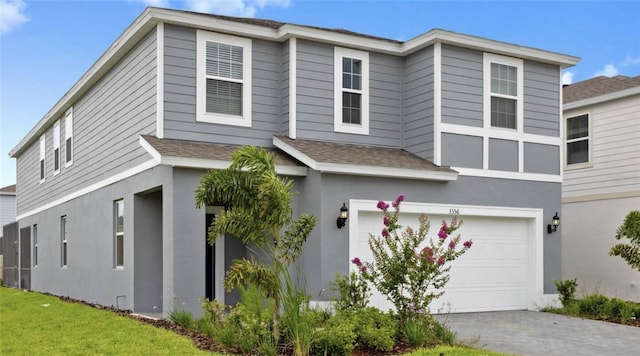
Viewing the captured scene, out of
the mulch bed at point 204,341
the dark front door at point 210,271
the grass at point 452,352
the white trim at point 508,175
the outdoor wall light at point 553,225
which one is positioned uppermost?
the white trim at point 508,175

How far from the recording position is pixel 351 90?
15.5m

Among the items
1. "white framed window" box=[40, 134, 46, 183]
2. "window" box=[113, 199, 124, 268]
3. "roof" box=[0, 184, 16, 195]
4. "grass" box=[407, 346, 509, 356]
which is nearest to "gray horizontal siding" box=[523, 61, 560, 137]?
"grass" box=[407, 346, 509, 356]

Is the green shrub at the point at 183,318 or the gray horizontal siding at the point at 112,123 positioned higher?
the gray horizontal siding at the point at 112,123

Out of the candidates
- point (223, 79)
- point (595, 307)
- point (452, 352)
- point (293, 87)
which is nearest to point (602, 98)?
point (595, 307)

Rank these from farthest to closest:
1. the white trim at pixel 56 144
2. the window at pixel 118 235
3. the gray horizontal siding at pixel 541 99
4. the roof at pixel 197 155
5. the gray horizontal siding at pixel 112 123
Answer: the white trim at pixel 56 144
the gray horizontal siding at pixel 541 99
the window at pixel 118 235
the gray horizontal siding at pixel 112 123
the roof at pixel 197 155

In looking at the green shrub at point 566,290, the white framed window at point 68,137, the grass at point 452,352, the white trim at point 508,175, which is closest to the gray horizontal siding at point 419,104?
the white trim at point 508,175

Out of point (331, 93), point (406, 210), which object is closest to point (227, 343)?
point (406, 210)

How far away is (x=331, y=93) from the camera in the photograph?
15117mm

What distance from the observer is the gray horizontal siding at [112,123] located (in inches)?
567

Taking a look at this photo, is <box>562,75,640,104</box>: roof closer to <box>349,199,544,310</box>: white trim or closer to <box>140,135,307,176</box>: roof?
<box>349,199,544,310</box>: white trim

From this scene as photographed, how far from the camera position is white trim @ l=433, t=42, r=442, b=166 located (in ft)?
49.4

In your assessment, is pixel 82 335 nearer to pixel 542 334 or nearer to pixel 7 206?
pixel 542 334

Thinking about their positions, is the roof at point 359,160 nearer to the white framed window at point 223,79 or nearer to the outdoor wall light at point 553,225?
the white framed window at point 223,79

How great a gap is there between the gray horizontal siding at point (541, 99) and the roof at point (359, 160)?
295 cm
